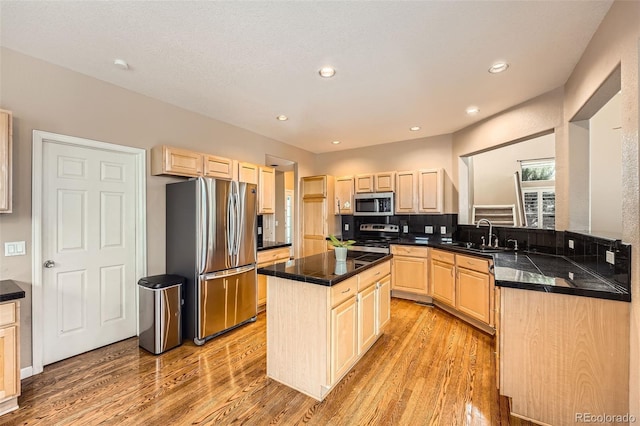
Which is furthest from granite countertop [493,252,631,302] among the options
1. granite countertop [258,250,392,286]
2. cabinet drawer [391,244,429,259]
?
cabinet drawer [391,244,429,259]

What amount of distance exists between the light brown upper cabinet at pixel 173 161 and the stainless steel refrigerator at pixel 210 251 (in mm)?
184

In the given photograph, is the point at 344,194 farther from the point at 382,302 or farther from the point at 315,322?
the point at 315,322

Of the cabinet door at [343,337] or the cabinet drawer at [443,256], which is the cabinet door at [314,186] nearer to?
the cabinet drawer at [443,256]

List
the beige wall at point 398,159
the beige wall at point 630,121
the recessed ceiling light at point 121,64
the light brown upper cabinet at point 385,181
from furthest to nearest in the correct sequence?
1. the light brown upper cabinet at point 385,181
2. the beige wall at point 398,159
3. the recessed ceiling light at point 121,64
4. the beige wall at point 630,121

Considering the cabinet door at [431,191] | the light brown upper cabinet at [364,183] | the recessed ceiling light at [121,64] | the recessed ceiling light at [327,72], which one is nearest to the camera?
the recessed ceiling light at [121,64]

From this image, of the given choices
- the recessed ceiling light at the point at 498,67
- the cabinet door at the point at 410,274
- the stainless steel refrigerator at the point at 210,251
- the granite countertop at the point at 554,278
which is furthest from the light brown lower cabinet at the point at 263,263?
the recessed ceiling light at the point at 498,67

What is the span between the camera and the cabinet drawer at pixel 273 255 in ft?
12.5

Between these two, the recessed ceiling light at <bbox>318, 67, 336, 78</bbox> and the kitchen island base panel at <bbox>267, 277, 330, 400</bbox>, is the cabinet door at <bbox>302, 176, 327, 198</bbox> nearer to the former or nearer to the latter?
the recessed ceiling light at <bbox>318, 67, 336, 78</bbox>

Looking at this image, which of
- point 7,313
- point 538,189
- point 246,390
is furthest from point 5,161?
point 538,189

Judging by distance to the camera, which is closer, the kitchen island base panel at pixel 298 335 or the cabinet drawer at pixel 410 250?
the kitchen island base panel at pixel 298 335

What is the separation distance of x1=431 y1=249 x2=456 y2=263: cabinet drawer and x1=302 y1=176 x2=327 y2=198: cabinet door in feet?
7.17

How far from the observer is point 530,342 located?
5.87ft

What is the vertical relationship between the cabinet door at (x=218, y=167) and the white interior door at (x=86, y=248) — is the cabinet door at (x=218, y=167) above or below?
above

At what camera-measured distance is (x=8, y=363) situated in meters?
1.83
